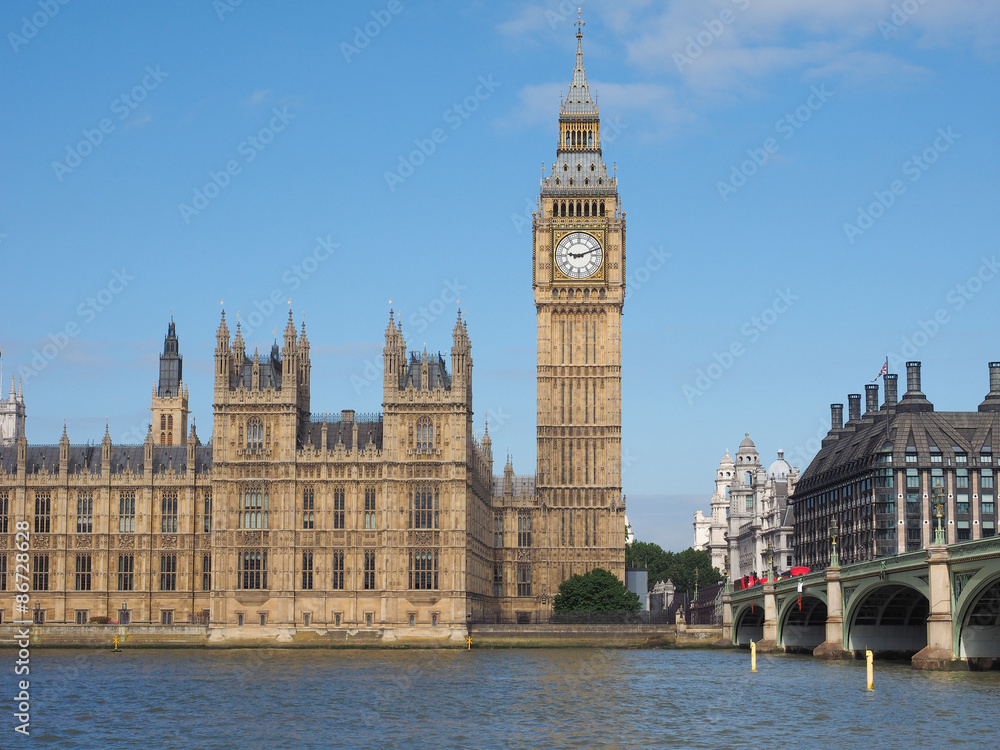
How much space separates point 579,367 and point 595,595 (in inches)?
905

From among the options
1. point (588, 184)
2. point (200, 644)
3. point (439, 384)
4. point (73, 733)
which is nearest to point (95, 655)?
point (200, 644)

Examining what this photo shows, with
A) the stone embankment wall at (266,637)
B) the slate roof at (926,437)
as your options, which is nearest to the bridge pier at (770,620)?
the stone embankment wall at (266,637)

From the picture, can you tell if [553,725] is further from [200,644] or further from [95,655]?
[200,644]

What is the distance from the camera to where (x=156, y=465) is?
416ft

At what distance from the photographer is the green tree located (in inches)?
5187

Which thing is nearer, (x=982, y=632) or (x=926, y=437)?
(x=982, y=632)

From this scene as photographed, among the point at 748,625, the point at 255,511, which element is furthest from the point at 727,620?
the point at 255,511

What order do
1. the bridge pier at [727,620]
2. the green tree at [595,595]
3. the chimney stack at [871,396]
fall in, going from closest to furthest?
the bridge pier at [727,620] → the green tree at [595,595] → the chimney stack at [871,396]

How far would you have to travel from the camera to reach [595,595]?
433 ft

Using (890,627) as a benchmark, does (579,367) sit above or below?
above

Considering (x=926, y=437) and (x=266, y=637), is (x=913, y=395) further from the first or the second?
(x=266, y=637)

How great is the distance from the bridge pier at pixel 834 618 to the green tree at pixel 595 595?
3684 centimetres

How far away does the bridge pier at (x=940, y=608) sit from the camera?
73250 mm

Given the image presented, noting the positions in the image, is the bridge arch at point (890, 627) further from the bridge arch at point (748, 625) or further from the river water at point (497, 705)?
the bridge arch at point (748, 625)
